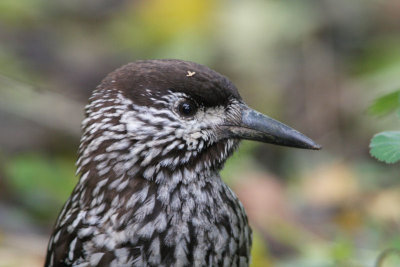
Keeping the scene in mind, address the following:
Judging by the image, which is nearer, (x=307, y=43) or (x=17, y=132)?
(x=17, y=132)

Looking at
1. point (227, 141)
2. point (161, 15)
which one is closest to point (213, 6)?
point (161, 15)

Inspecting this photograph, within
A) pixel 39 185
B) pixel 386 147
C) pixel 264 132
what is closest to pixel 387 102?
pixel 386 147

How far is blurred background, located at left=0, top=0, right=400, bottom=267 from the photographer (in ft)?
16.9

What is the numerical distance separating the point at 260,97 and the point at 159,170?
3975 mm

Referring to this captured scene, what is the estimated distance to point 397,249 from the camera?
3680 millimetres

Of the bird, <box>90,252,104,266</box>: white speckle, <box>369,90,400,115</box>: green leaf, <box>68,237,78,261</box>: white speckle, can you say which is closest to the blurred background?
<box>369,90,400,115</box>: green leaf

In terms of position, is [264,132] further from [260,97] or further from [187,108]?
[260,97]

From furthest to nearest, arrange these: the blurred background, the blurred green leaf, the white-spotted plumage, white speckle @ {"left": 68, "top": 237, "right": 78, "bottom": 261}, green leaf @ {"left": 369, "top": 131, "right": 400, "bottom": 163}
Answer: the blurred green leaf
the blurred background
white speckle @ {"left": 68, "top": 237, "right": 78, "bottom": 261}
the white-spotted plumage
green leaf @ {"left": 369, "top": 131, "right": 400, "bottom": 163}

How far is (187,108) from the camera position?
135 inches

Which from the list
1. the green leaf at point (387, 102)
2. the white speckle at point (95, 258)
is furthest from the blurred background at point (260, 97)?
the white speckle at point (95, 258)

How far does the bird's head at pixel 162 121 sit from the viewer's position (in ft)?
11.3

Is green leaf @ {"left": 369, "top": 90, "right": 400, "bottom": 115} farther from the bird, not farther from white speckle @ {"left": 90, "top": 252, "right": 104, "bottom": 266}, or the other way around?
white speckle @ {"left": 90, "top": 252, "right": 104, "bottom": 266}

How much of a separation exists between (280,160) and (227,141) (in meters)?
3.32

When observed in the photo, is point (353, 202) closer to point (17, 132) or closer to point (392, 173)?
point (392, 173)
